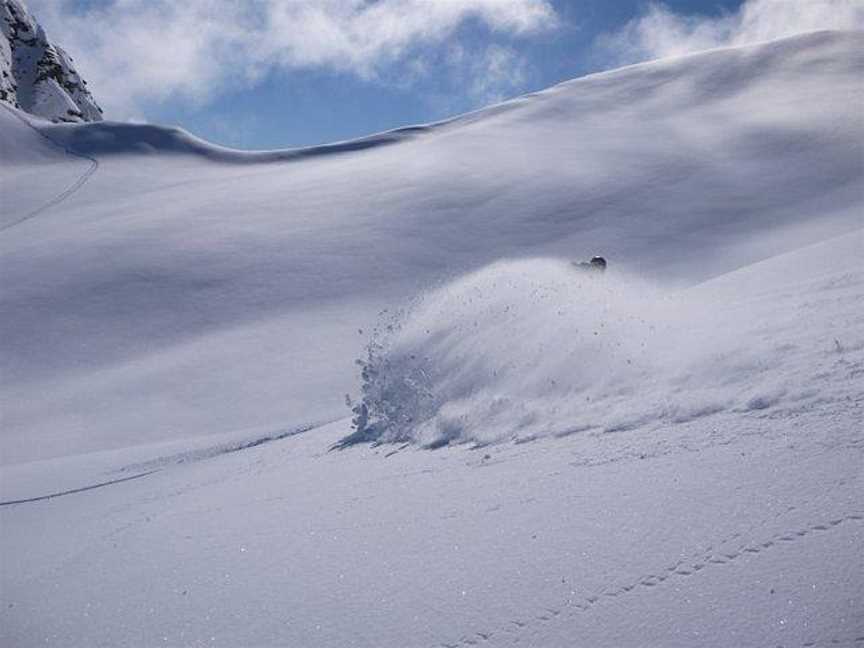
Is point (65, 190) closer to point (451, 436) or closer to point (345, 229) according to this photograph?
point (345, 229)

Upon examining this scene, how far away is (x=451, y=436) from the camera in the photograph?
5.40m

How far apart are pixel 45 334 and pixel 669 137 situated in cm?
2074

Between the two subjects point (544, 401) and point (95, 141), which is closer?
point (544, 401)

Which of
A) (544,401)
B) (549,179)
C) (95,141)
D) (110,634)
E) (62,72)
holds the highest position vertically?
(62,72)

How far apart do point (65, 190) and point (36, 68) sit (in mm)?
71559

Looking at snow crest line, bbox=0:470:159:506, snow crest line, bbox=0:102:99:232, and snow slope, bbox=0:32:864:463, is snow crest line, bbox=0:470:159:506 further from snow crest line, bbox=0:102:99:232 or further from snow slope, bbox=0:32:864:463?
snow crest line, bbox=0:102:99:232

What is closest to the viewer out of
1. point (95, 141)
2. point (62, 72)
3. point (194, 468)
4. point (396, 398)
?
point (396, 398)

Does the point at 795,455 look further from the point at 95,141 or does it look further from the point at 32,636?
the point at 95,141

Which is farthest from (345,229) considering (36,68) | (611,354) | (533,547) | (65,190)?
(36,68)

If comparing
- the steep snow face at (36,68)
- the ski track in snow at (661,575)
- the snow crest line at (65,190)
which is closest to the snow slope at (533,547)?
the ski track in snow at (661,575)

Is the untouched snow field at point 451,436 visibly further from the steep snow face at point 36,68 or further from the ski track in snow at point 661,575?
the steep snow face at point 36,68

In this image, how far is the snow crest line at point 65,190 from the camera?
25.9m

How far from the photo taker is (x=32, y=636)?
3518 millimetres

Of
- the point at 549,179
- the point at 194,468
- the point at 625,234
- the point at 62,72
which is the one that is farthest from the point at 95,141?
the point at 62,72
